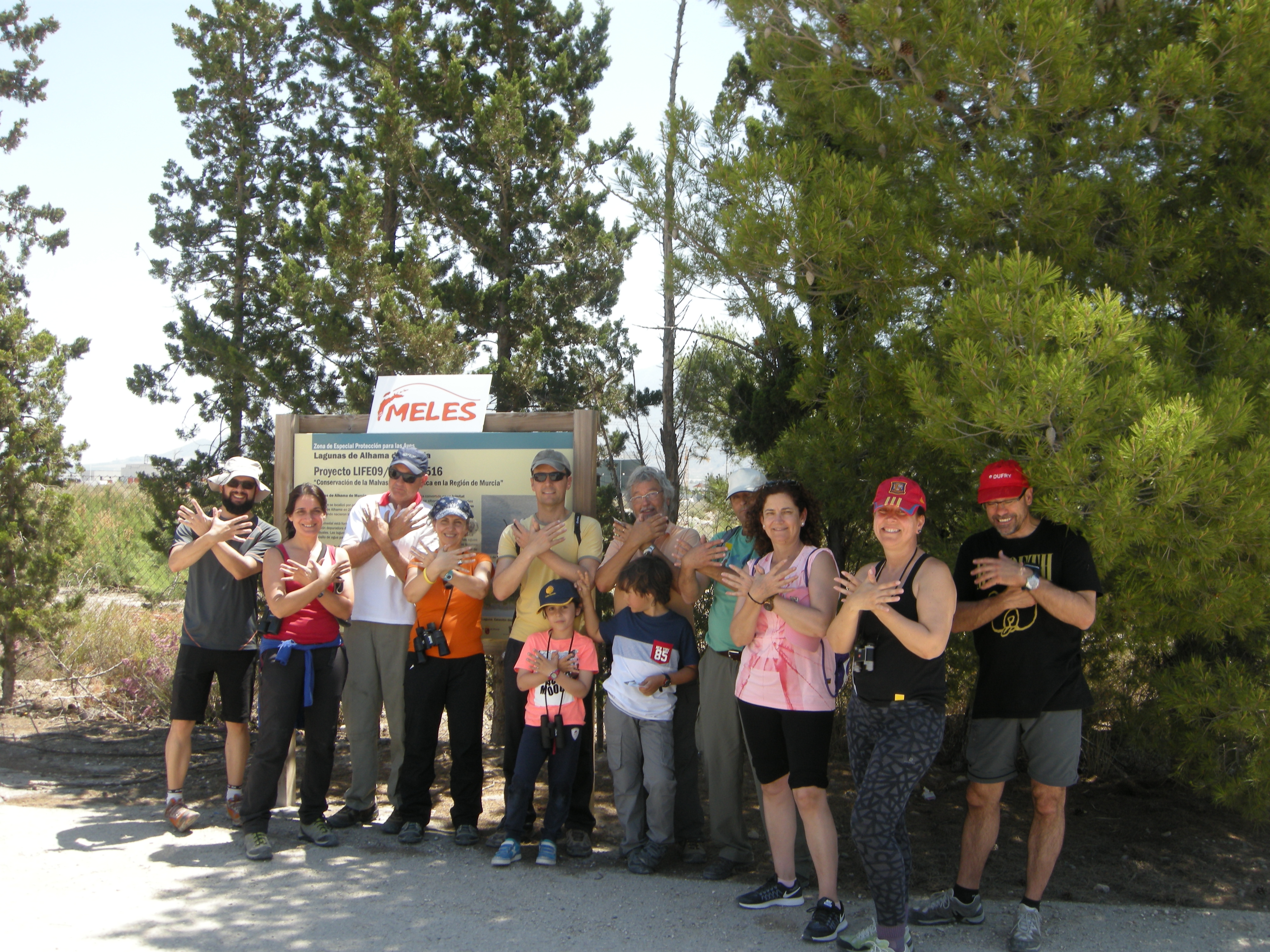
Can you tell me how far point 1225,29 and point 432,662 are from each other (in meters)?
4.60

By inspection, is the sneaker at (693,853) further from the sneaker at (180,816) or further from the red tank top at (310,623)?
the sneaker at (180,816)

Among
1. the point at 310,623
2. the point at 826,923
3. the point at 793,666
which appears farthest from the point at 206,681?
the point at 826,923

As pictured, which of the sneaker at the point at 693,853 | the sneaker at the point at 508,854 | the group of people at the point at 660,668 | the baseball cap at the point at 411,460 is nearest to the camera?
the group of people at the point at 660,668

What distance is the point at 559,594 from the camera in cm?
462

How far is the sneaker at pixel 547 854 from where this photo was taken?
4367 mm

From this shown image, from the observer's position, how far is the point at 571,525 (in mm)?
4949

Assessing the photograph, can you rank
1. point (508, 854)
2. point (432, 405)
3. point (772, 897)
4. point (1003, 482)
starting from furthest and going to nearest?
point (432, 405), point (508, 854), point (772, 897), point (1003, 482)

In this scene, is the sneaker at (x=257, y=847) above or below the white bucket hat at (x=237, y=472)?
below

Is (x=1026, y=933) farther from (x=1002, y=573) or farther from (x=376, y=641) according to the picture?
(x=376, y=641)

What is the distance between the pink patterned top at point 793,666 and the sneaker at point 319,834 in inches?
90.7

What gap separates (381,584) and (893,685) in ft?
9.43

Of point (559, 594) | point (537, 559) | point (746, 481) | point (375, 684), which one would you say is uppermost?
point (746, 481)

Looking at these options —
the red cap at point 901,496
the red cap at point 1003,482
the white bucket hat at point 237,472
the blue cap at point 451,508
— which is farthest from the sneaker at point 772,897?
the white bucket hat at point 237,472

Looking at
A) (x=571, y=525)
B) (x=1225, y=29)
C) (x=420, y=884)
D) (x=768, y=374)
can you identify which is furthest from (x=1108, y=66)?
(x=420, y=884)
